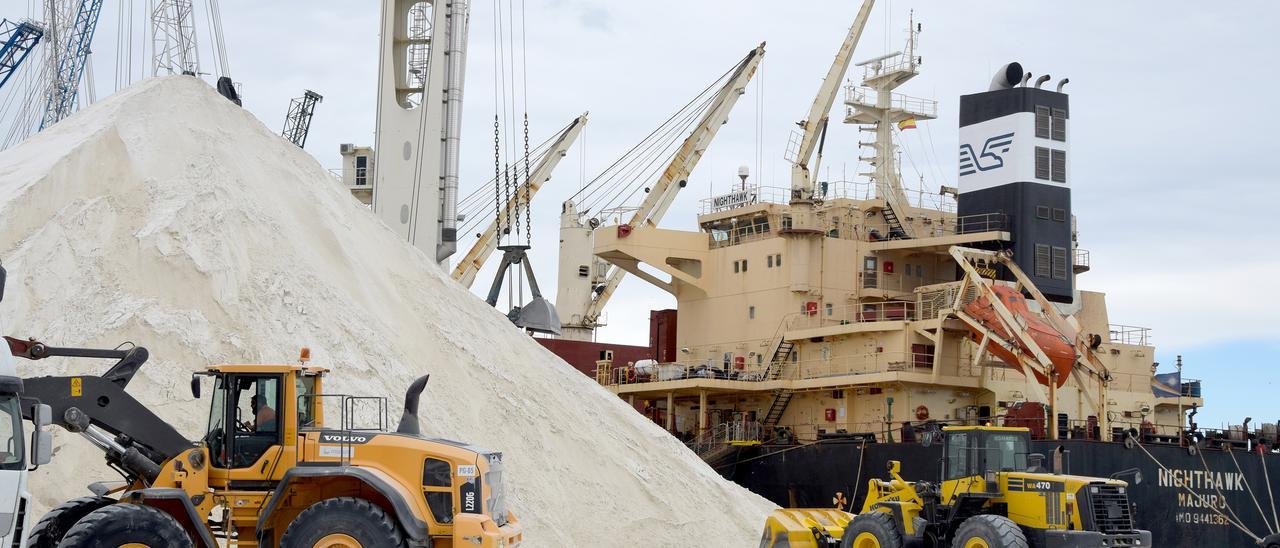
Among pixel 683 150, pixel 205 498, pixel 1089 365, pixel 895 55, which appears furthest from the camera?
pixel 683 150

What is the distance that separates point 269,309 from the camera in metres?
18.7

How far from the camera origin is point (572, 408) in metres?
21.0

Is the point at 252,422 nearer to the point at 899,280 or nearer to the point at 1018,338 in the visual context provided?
the point at 1018,338

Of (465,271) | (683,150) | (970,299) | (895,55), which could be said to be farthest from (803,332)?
(465,271)

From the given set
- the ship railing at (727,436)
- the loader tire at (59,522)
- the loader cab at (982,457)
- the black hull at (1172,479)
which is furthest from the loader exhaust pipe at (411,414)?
the ship railing at (727,436)

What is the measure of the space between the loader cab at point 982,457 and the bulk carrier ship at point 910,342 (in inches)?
338

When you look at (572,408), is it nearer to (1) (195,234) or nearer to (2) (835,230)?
(1) (195,234)

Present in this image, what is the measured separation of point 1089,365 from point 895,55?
11506 mm

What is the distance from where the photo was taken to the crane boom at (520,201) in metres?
46.2

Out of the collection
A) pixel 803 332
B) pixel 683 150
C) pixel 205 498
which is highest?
pixel 683 150

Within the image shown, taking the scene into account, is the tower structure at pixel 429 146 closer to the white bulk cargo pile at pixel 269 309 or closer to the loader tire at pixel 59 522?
the white bulk cargo pile at pixel 269 309

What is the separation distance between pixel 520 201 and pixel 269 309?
30.4 meters

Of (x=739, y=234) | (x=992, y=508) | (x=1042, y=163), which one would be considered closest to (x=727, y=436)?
(x=739, y=234)

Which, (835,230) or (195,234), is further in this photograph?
(835,230)
